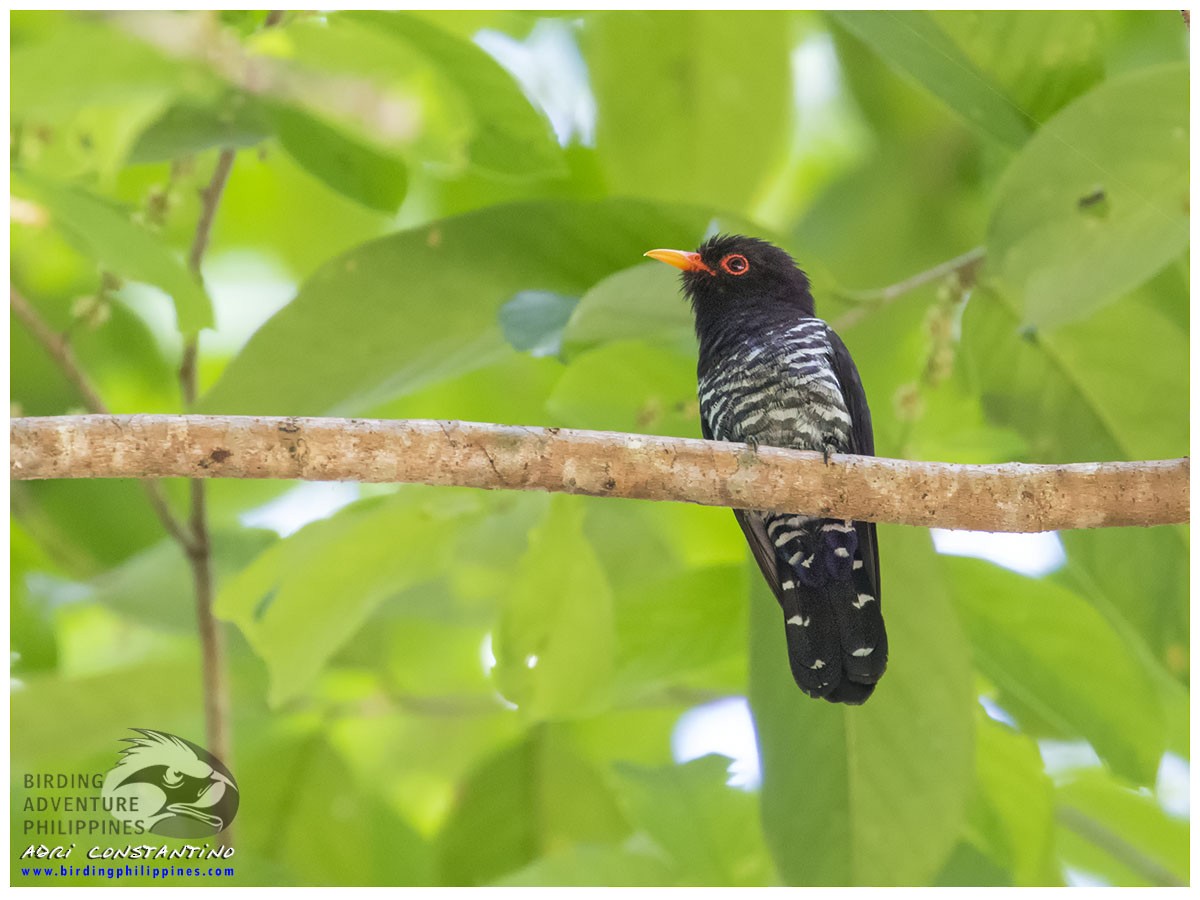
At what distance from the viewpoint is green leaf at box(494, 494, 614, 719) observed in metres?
2.04

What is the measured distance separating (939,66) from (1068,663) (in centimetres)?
108

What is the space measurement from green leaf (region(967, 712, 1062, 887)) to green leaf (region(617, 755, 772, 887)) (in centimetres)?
41

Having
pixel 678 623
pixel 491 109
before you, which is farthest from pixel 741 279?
pixel 678 623

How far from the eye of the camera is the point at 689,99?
262cm

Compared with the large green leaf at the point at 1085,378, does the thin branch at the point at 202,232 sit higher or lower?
higher

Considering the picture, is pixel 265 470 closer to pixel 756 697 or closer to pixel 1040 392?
pixel 756 697

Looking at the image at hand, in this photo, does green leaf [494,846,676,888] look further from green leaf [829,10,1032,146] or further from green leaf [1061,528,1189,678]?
green leaf [829,10,1032,146]

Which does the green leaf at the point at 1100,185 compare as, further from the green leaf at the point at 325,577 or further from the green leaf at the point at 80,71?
the green leaf at the point at 80,71

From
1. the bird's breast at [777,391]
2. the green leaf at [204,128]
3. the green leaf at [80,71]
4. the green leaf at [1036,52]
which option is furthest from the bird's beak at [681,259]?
the green leaf at [80,71]

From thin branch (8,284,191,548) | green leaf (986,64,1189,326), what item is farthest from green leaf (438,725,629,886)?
green leaf (986,64,1189,326)

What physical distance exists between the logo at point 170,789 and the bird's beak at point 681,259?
114cm

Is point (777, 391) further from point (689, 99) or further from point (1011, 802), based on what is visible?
point (1011, 802)

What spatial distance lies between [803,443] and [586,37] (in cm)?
99

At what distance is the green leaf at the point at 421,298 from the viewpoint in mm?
2070
